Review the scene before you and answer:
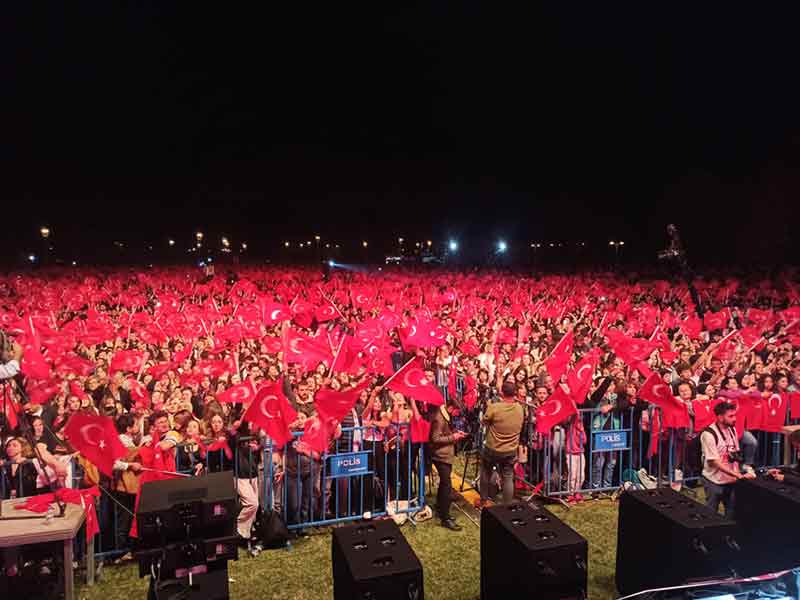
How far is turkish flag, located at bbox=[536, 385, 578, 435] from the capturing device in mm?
8578

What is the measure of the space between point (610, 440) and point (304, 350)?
19.1 feet

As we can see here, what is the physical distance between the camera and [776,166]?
46.4 metres

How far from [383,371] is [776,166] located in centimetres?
4677

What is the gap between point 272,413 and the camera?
7566 mm

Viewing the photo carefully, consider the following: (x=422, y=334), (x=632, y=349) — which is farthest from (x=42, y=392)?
(x=632, y=349)

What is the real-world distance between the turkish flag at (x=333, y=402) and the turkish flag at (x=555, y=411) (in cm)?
279

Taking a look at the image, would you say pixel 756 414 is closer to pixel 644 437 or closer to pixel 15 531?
pixel 644 437

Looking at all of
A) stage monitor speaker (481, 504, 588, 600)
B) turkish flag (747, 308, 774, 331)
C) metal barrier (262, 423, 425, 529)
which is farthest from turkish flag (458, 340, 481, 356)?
stage monitor speaker (481, 504, 588, 600)

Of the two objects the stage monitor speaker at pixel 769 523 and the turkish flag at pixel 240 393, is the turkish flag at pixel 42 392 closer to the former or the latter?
the turkish flag at pixel 240 393

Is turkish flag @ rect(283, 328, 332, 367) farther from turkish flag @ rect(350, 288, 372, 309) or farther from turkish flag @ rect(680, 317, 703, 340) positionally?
turkish flag @ rect(680, 317, 703, 340)

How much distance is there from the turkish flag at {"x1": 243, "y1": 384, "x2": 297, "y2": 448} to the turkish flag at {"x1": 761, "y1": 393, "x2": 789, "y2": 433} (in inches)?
270

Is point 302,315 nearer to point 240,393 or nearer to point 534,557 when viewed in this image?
point 240,393

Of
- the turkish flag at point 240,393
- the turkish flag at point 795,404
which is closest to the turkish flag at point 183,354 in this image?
the turkish flag at point 240,393

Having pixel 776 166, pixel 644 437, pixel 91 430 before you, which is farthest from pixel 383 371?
pixel 776 166
